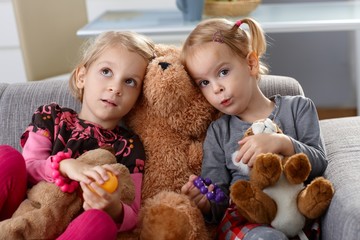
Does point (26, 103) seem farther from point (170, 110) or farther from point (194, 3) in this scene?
point (194, 3)

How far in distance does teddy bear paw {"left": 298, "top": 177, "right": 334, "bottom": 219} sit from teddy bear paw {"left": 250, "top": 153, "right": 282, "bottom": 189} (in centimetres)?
7

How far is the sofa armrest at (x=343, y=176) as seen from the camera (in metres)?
1.26

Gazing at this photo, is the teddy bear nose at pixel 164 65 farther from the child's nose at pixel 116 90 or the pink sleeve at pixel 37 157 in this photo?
the pink sleeve at pixel 37 157

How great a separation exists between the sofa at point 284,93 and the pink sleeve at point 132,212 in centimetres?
33

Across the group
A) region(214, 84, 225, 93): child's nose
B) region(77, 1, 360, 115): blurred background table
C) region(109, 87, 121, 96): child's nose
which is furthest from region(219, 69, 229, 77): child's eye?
region(77, 1, 360, 115): blurred background table

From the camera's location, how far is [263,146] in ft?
4.56

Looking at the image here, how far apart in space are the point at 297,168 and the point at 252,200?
12 centimetres

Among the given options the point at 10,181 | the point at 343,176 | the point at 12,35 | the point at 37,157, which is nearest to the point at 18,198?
the point at 10,181

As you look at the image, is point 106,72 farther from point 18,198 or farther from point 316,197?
point 316,197

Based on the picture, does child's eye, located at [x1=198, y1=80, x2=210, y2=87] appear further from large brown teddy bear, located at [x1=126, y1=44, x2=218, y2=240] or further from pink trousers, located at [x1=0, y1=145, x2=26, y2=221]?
pink trousers, located at [x1=0, y1=145, x2=26, y2=221]

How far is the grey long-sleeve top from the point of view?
4.99 feet

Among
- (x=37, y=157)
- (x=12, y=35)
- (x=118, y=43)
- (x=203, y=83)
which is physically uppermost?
(x=118, y=43)

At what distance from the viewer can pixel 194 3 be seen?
8.18ft

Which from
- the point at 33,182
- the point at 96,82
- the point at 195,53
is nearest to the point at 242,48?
the point at 195,53
